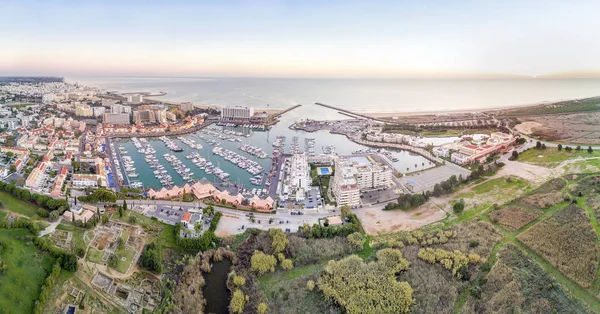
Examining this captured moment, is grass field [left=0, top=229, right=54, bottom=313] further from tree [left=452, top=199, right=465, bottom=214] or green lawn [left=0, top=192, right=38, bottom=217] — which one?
tree [left=452, top=199, right=465, bottom=214]

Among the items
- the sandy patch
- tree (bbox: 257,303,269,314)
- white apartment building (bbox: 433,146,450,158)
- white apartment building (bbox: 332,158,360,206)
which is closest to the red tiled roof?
tree (bbox: 257,303,269,314)

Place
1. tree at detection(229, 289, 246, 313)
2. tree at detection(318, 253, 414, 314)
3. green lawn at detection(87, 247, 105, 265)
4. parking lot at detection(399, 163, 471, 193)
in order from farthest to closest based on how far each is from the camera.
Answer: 1. parking lot at detection(399, 163, 471, 193)
2. green lawn at detection(87, 247, 105, 265)
3. tree at detection(229, 289, 246, 313)
4. tree at detection(318, 253, 414, 314)

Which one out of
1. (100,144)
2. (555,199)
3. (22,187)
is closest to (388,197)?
(555,199)

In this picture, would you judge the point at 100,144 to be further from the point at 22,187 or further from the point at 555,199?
the point at 555,199

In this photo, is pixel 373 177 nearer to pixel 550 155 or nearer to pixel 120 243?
pixel 120 243

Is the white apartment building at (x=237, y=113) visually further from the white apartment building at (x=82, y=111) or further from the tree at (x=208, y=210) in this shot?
the tree at (x=208, y=210)

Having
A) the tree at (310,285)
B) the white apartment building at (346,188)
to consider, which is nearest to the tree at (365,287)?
the tree at (310,285)
